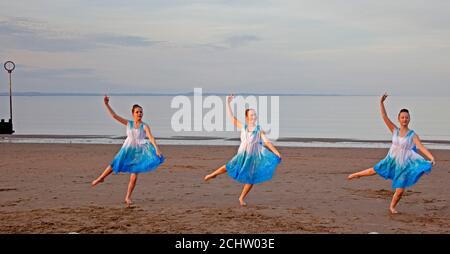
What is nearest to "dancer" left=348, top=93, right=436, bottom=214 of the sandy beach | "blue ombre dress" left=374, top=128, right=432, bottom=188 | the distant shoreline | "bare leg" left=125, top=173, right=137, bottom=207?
"blue ombre dress" left=374, top=128, right=432, bottom=188

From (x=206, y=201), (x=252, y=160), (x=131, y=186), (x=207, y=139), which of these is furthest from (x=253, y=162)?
(x=207, y=139)

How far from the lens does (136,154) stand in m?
10.8

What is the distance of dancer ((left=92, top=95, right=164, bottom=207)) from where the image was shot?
35.1 feet

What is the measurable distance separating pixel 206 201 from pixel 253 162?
1.37 metres

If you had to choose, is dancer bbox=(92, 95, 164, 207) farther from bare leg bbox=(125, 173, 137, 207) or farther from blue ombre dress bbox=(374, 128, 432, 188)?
blue ombre dress bbox=(374, 128, 432, 188)

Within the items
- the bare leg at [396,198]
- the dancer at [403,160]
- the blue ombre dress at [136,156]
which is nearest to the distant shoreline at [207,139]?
the blue ombre dress at [136,156]

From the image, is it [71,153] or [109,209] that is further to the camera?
[71,153]

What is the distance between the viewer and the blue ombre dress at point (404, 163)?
9.86 meters

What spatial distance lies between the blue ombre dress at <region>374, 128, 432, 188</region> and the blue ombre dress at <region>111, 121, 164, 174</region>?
4144mm
